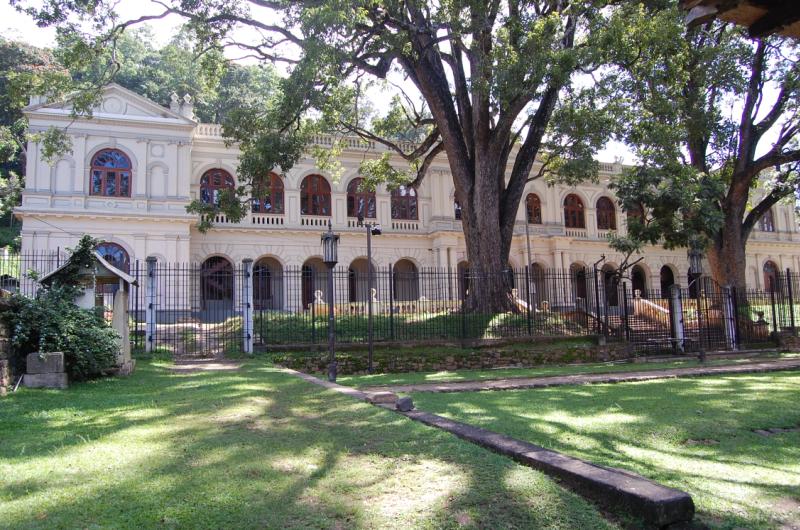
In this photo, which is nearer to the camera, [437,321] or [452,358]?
[452,358]

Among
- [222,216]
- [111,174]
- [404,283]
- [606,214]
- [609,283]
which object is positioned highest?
[111,174]

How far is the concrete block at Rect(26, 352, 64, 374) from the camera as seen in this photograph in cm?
744

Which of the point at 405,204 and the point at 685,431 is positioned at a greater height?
the point at 405,204

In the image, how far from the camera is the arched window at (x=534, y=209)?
33188 mm

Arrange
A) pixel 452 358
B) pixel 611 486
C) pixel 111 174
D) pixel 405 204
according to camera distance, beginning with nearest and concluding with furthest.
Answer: pixel 611 486 < pixel 452 358 < pixel 111 174 < pixel 405 204

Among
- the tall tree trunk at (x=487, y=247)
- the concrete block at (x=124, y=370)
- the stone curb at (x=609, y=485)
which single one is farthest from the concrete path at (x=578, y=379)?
the tall tree trunk at (x=487, y=247)

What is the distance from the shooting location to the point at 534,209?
110 ft

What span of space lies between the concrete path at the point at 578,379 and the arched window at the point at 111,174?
67.7 feet

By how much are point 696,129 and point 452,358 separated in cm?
1109

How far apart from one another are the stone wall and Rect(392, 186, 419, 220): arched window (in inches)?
696

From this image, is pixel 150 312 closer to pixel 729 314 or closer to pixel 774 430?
pixel 774 430

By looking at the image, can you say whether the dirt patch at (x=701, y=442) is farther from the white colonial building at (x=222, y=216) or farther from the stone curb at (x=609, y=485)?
the white colonial building at (x=222, y=216)

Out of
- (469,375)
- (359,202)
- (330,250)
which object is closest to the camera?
(330,250)

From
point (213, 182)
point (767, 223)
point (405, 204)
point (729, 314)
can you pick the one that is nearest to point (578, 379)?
point (729, 314)
